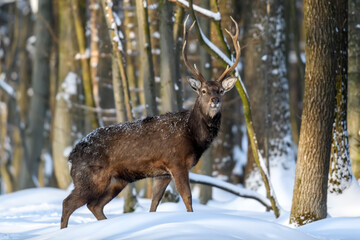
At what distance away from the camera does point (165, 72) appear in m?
12.2

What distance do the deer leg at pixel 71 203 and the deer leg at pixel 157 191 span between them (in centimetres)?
104

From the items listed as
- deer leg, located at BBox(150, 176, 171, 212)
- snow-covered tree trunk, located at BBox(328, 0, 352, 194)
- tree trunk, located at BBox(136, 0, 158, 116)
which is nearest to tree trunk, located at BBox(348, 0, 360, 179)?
snow-covered tree trunk, located at BBox(328, 0, 352, 194)

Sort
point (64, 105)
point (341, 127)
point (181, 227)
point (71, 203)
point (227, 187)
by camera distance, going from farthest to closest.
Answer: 1. point (64, 105)
2. point (227, 187)
3. point (341, 127)
4. point (71, 203)
5. point (181, 227)

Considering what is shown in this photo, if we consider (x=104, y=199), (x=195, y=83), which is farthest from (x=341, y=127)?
(x=104, y=199)

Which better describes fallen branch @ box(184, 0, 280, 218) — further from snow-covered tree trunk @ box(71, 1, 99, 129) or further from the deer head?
snow-covered tree trunk @ box(71, 1, 99, 129)

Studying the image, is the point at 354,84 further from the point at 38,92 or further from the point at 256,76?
the point at 38,92

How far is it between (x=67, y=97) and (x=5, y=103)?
10.8 meters

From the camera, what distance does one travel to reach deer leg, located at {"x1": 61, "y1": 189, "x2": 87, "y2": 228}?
918 cm

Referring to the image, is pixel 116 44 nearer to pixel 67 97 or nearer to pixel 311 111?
pixel 311 111

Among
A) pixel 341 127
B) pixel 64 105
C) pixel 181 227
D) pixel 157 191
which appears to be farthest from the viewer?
pixel 64 105

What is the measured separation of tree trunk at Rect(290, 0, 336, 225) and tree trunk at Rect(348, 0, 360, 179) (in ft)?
9.06

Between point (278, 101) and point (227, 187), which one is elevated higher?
point (278, 101)

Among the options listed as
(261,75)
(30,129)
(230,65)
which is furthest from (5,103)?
(230,65)

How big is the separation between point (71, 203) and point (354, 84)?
5.95 metres
